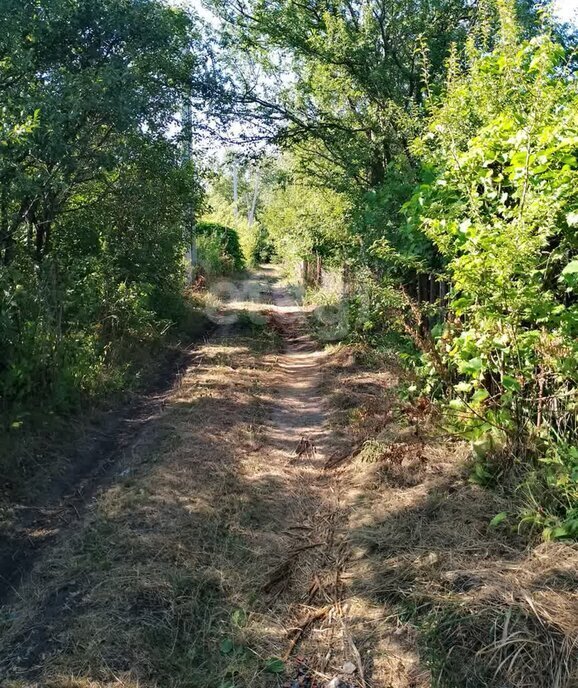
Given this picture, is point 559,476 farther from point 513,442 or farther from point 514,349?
point 514,349

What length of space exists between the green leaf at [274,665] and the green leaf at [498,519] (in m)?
1.60

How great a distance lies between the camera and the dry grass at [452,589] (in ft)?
9.02

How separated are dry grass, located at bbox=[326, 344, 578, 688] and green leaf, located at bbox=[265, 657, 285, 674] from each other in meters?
0.45

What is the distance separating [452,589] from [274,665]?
1.09 m

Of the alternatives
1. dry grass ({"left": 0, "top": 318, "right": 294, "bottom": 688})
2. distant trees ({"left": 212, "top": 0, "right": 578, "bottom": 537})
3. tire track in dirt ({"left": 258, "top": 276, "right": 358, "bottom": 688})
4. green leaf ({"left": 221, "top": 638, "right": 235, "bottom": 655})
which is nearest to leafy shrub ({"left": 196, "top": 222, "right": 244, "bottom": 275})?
distant trees ({"left": 212, "top": 0, "right": 578, "bottom": 537})

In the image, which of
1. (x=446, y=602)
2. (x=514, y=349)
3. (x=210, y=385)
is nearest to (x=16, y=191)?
(x=210, y=385)

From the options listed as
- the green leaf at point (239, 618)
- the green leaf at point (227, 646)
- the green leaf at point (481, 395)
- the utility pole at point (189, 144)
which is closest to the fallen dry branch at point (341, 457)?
the green leaf at point (481, 395)

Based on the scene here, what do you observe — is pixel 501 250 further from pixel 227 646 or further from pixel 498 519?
pixel 227 646

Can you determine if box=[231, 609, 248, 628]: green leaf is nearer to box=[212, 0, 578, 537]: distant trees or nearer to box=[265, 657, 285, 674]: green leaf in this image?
box=[265, 657, 285, 674]: green leaf

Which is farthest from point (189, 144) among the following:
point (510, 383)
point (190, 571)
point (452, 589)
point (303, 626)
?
point (452, 589)

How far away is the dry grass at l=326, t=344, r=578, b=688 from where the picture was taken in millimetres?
2748

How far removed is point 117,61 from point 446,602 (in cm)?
815

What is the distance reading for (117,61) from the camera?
816 cm

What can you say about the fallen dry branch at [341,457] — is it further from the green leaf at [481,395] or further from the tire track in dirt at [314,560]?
the green leaf at [481,395]
